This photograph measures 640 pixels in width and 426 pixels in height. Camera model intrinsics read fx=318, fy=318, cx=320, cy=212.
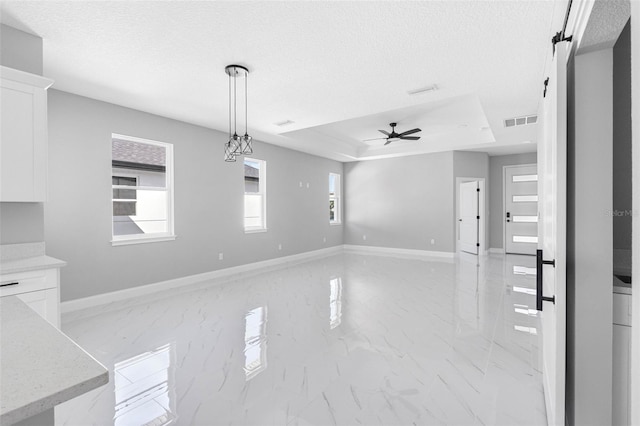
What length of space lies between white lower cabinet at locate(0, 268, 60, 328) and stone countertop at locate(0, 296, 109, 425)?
1.57 meters

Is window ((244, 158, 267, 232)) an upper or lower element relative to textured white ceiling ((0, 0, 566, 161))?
lower

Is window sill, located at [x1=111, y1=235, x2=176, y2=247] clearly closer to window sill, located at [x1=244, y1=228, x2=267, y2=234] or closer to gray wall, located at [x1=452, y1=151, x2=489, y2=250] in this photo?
window sill, located at [x1=244, y1=228, x2=267, y2=234]

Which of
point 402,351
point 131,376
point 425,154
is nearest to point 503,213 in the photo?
point 425,154

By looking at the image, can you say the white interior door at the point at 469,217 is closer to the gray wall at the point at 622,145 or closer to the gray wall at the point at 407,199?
the gray wall at the point at 407,199

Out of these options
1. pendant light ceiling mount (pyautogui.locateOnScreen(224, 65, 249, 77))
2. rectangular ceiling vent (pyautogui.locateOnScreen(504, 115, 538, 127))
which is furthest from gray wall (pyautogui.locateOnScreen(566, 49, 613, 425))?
rectangular ceiling vent (pyautogui.locateOnScreen(504, 115, 538, 127))

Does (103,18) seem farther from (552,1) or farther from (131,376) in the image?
(552,1)

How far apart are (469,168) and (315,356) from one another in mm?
7003

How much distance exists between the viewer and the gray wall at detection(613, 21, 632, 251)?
172cm

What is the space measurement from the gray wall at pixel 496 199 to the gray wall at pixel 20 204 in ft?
29.6

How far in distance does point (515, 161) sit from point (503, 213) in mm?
1360

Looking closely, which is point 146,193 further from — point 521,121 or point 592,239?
point 521,121

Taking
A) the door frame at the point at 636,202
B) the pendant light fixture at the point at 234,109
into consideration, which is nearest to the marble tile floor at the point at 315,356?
the door frame at the point at 636,202

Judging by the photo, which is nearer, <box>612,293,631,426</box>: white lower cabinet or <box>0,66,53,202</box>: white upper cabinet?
<box>612,293,631,426</box>: white lower cabinet

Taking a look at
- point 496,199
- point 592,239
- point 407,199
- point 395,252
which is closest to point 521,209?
point 496,199
